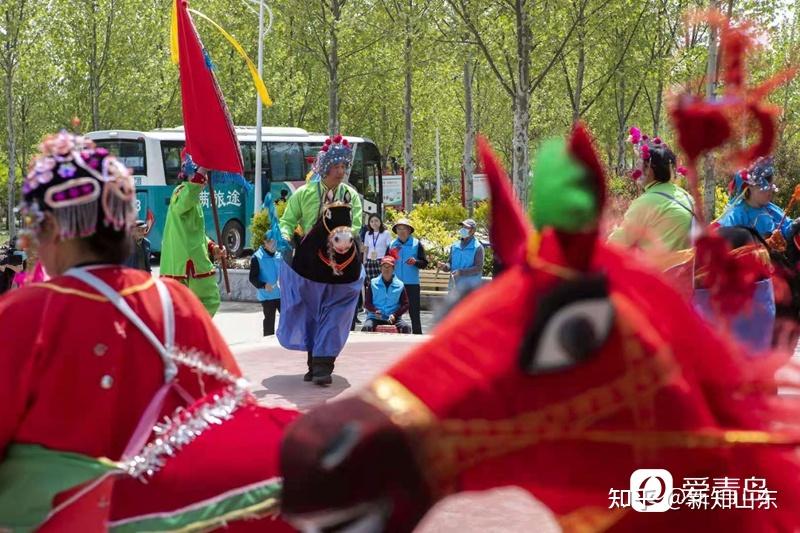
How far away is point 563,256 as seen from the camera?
1.54 metres

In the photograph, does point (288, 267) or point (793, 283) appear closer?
→ point (793, 283)

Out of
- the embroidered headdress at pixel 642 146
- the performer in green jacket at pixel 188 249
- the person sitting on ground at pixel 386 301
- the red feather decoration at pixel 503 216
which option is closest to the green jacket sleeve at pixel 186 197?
the performer in green jacket at pixel 188 249

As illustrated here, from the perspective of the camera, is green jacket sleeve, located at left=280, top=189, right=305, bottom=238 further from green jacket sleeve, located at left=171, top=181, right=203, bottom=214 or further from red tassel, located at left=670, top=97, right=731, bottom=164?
red tassel, located at left=670, top=97, right=731, bottom=164

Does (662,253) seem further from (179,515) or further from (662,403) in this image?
(179,515)

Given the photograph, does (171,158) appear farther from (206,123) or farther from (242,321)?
(206,123)

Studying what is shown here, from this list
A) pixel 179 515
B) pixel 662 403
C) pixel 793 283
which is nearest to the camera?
pixel 662 403

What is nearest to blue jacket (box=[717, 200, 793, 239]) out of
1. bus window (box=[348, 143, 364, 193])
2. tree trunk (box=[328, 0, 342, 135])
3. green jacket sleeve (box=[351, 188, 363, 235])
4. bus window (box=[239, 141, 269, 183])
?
green jacket sleeve (box=[351, 188, 363, 235])

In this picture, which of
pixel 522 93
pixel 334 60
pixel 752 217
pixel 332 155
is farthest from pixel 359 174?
pixel 752 217

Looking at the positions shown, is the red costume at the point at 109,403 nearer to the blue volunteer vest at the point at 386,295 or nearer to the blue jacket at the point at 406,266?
the blue volunteer vest at the point at 386,295

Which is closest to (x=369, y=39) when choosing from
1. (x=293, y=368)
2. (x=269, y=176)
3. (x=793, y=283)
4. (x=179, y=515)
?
(x=269, y=176)

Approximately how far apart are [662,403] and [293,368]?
7.50 meters

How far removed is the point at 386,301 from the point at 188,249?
3000 millimetres

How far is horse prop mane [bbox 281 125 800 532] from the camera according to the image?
1511mm
